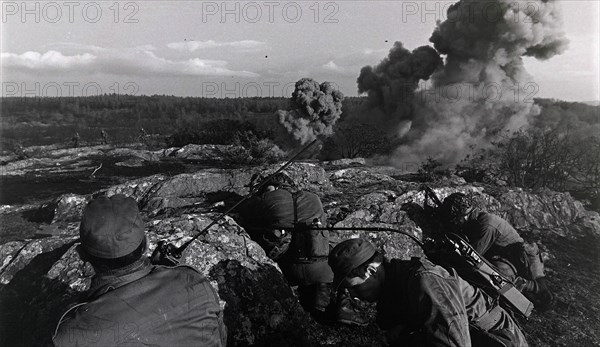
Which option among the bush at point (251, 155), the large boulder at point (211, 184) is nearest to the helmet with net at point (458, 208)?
the large boulder at point (211, 184)

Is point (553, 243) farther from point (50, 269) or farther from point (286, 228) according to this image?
point (50, 269)

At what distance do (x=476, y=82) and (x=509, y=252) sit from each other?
2411 centimetres

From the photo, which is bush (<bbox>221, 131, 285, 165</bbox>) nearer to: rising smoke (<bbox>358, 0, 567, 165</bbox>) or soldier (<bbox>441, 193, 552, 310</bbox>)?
rising smoke (<bbox>358, 0, 567, 165</bbox>)

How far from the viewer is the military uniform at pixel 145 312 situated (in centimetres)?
157

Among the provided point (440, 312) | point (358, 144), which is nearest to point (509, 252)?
point (440, 312)

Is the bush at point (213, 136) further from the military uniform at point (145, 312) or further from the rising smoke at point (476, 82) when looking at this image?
the military uniform at point (145, 312)

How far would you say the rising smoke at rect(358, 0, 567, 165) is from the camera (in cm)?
2402

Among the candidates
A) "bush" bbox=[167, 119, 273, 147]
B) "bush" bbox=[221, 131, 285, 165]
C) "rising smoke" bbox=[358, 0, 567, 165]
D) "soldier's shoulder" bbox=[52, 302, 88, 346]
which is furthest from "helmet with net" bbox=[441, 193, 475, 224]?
"bush" bbox=[167, 119, 273, 147]

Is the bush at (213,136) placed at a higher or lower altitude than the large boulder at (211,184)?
higher

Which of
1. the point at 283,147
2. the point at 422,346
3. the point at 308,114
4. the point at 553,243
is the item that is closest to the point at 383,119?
the point at 308,114

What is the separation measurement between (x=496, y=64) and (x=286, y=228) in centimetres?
2621

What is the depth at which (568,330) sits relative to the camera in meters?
4.17

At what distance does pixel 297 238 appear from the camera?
3.89m

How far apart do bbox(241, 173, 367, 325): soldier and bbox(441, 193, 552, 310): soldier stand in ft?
5.96
